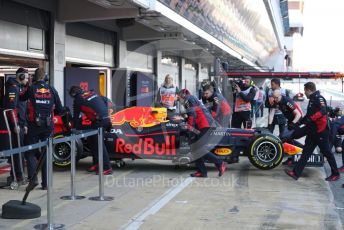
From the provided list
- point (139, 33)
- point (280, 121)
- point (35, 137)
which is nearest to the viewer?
point (35, 137)

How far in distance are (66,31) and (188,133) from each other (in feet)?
20.4

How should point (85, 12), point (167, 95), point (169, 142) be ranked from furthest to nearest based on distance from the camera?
1. point (85, 12)
2. point (167, 95)
3. point (169, 142)

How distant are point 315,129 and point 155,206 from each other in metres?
3.40

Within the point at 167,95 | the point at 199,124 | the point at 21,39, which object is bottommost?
the point at 199,124

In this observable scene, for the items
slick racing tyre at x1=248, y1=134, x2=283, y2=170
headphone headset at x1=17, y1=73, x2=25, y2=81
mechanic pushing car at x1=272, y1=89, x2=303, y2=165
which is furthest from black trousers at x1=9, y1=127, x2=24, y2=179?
mechanic pushing car at x1=272, y1=89, x2=303, y2=165

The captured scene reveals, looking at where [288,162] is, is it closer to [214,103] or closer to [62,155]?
[214,103]

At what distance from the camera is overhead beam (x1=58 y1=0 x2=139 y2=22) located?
43.1ft

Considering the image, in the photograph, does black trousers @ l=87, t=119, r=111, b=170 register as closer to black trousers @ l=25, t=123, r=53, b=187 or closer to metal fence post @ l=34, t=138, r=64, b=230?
black trousers @ l=25, t=123, r=53, b=187

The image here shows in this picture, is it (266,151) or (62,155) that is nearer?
(266,151)

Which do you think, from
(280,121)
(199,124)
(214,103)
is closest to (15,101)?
(199,124)

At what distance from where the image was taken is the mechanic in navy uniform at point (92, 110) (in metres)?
8.68

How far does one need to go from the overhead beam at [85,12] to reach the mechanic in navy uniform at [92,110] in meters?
4.80

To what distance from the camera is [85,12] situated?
13.3 meters

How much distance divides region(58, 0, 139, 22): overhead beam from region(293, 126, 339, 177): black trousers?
6.16m
